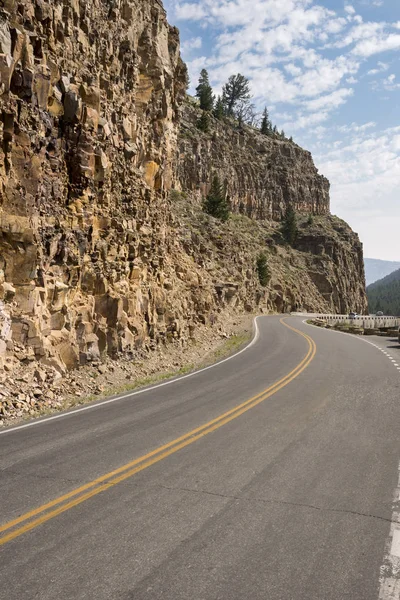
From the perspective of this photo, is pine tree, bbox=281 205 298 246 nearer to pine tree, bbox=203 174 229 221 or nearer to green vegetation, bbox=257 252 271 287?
green vegetation, bbox=257 252 271 287

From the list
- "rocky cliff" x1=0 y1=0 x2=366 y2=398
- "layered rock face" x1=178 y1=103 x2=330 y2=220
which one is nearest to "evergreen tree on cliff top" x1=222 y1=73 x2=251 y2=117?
"layered rock face" x1=178 y1=103 x2=330 y2=220

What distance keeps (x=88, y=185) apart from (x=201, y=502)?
14.2 metres

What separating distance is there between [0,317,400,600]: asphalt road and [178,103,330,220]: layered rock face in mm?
63329

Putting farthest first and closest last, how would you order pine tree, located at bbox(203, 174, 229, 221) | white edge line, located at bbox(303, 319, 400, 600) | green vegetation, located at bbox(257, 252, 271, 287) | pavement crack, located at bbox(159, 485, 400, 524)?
green vegetation, located at bbox(257, 252, 271, 287) → pine tree, located at bbox(203, 174, 229, 221) → pavement crack, located at bbox(159, 485, 400, 524) → white edge line, located at bbox(303, 319, 400, 600)

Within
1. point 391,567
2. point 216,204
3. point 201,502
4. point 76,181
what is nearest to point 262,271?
point 216,204

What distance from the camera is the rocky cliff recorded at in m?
13.2

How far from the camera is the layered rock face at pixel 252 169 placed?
2881 inches

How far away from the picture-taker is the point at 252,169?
91188mm

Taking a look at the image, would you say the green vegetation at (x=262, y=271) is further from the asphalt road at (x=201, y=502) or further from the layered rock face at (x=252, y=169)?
the asphalt road at (x=201, y=502)

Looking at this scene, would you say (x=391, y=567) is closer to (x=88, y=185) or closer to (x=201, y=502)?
(x=201, y=502)

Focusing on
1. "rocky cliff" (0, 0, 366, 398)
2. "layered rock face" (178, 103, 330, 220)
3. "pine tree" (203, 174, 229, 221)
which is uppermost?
"layered rock face" (178, 103, 330, 220)

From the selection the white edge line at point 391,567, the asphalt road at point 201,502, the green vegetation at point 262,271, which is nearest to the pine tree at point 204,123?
the green vegetation at point 262,271

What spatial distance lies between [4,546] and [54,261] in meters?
11.3

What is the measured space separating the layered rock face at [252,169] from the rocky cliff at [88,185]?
44.6 metres
